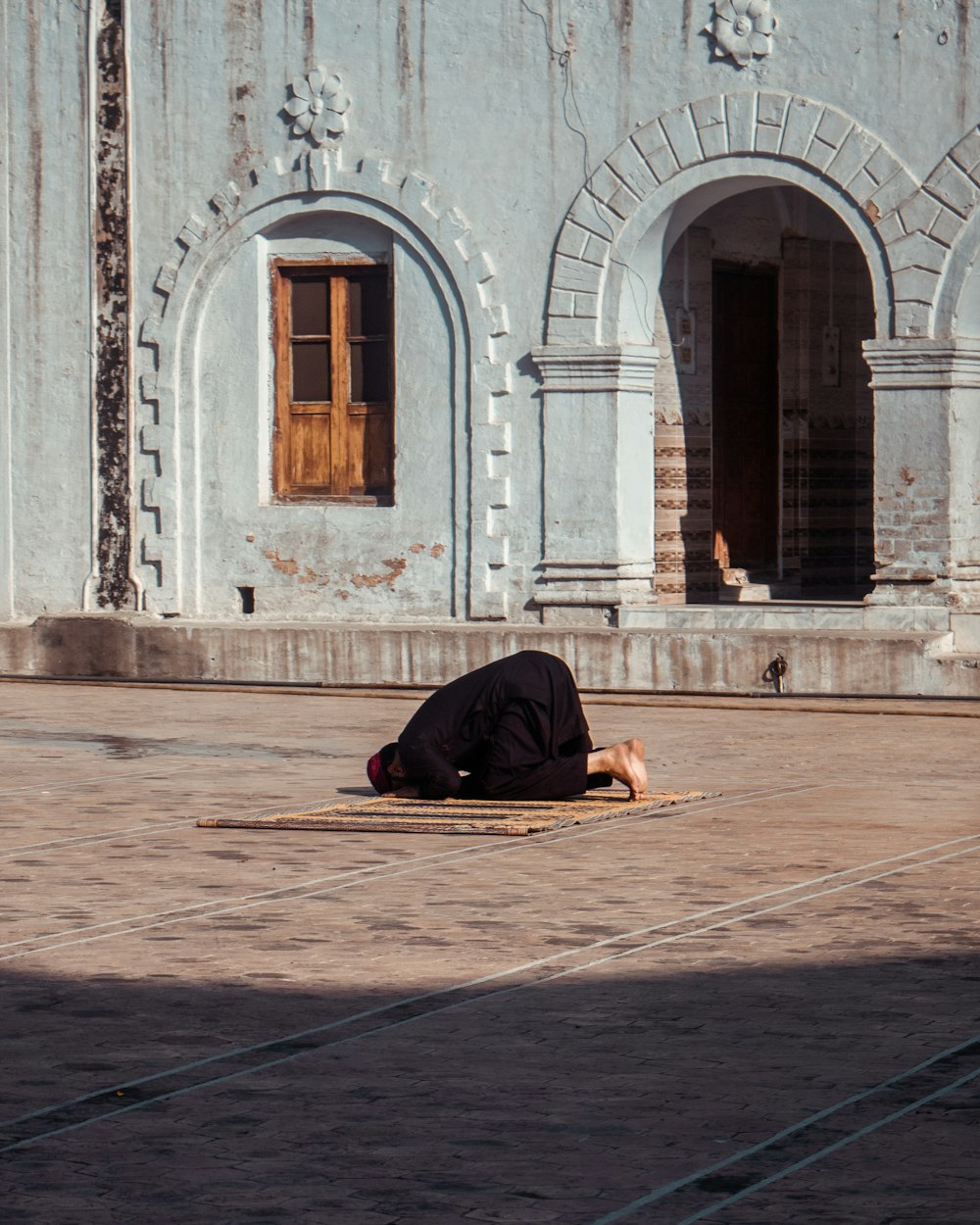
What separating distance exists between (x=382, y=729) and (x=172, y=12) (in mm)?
6329

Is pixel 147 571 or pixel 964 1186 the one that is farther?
pixel 147 571

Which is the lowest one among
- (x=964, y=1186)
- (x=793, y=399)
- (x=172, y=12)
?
(x=964, y=1186)

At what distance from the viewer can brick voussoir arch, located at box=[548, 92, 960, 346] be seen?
1479cm

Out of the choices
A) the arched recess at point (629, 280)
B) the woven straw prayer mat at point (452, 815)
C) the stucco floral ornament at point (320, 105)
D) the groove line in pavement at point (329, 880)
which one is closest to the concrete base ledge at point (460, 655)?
the arched recess at point (629, 280)

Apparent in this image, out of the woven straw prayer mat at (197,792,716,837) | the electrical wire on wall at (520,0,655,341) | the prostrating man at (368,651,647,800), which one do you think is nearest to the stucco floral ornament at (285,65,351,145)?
the electrical wire on wall at (520,0,655,341)

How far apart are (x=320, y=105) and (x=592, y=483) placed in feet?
10.8

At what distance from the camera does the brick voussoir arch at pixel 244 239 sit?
16094mm

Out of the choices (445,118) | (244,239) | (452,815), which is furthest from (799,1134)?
(244,239)

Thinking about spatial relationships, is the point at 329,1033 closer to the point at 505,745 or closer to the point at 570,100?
the point at 505,745

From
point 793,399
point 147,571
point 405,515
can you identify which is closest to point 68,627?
point 147,571

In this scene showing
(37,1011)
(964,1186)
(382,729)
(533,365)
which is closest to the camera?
A: (964,1186)

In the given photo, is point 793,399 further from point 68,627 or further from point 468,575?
point 68,627

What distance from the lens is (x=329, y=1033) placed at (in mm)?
5711

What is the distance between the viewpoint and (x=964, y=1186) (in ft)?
14.4
